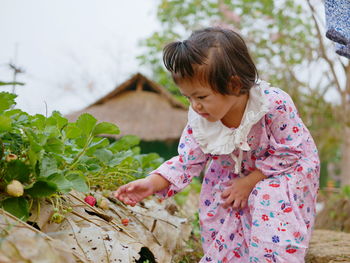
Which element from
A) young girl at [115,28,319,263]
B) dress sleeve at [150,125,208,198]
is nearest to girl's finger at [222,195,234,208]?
young girl at [115,28,319,263]

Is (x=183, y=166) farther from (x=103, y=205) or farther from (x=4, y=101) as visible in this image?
(x=4, y=101)

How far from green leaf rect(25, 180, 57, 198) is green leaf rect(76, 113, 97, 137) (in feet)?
1.46

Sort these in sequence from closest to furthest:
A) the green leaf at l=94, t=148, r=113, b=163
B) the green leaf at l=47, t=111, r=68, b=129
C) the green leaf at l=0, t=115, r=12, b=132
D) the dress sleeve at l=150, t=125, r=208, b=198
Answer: the green leaf at l=0, t=115, r=12, b=132, the green leaf at l=47, t=111, r=68, b=129, the dress sleeve at l=150, t=125, r=208, b=198, the green leaf at l=94, t=148, r=113, b=163

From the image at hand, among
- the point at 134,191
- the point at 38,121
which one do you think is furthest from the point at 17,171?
the point at 134,191

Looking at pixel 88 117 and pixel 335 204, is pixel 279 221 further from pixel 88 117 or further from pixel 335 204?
pixel 335 204

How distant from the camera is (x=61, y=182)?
4.53ft

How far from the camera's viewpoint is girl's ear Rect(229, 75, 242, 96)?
1.76 m

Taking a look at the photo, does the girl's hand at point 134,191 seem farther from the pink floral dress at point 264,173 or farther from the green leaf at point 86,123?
the green leaf at point 86,123

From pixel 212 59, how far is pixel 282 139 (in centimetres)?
47

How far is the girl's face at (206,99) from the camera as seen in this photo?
66.3 inches

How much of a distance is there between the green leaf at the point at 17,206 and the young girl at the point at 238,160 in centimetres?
44

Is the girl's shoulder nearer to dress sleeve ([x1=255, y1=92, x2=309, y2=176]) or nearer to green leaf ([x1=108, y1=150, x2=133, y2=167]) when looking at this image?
dress sleeve ([x1=255, y1=92, x2=309, y2=176])

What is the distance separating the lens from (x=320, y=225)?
603cm

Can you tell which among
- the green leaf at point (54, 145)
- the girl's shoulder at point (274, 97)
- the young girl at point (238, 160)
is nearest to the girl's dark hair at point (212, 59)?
the young girl at point (238, 160)
